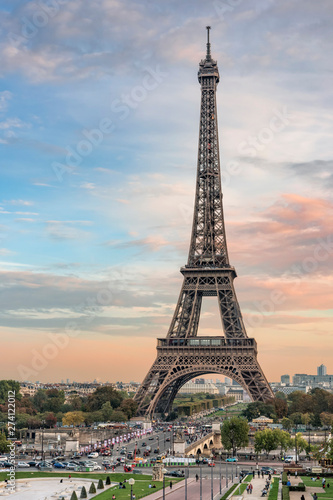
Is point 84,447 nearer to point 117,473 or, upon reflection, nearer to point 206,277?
point 117,473

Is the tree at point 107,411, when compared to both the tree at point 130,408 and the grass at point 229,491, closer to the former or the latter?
the tree at point 130,408

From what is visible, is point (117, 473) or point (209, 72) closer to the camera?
point (117, 473)

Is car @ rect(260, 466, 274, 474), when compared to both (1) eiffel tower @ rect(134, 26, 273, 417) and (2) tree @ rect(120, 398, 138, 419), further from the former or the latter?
(2) tree @ rect(120, 398, 138, 419)

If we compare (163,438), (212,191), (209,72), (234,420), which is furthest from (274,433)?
(209,72)

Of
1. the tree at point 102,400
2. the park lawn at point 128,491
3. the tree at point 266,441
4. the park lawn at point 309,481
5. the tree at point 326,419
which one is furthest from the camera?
the tree at point 102,400

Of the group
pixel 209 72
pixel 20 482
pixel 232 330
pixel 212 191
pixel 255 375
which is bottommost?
pixel 20 482

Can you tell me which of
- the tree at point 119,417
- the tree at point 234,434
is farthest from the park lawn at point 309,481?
the tree at point 119,417
